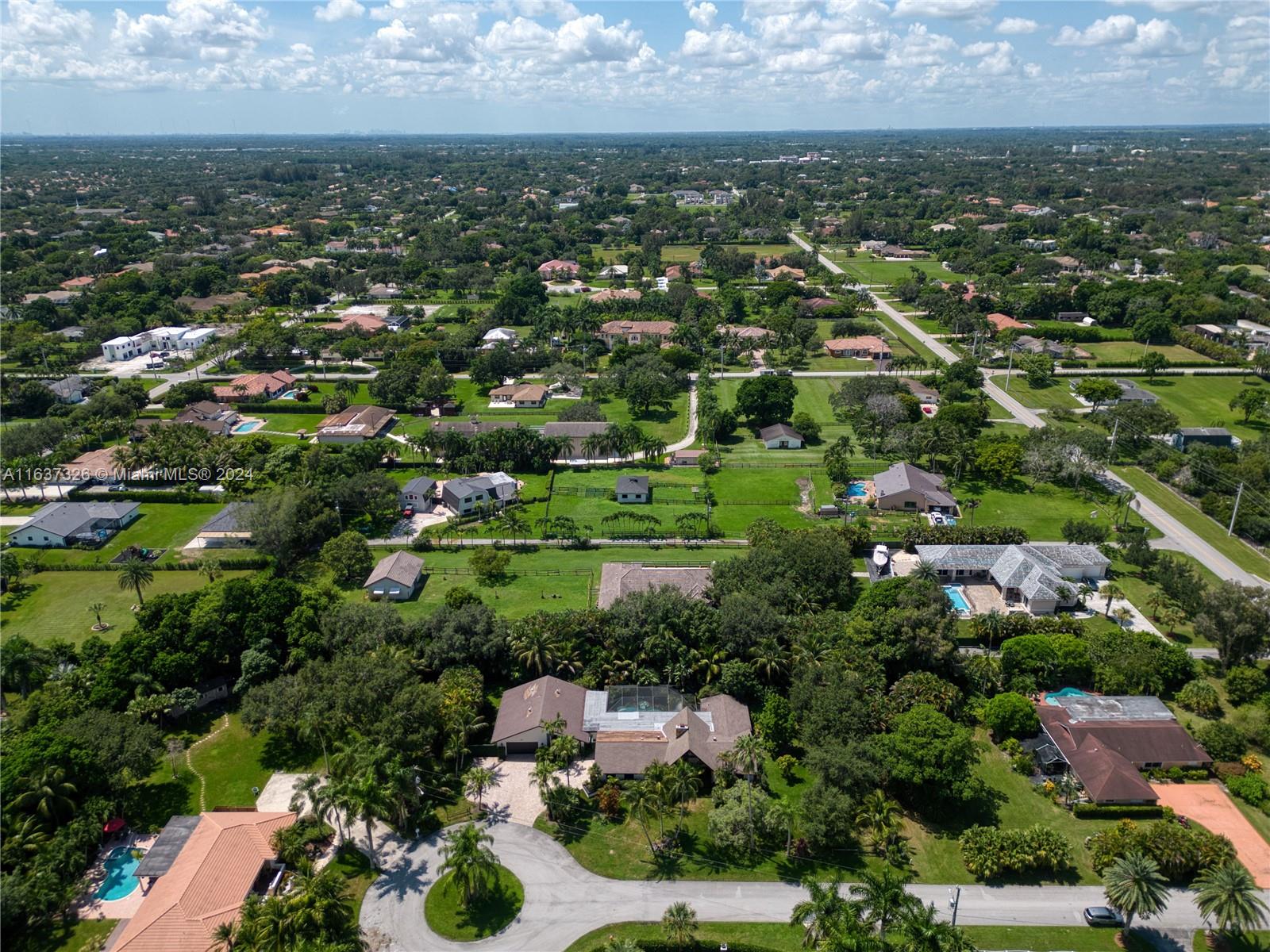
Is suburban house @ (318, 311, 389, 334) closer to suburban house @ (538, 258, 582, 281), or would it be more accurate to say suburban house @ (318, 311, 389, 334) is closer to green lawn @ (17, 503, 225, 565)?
suburban house @ (538, 258, 582, 281)

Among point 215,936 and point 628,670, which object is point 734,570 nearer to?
point 628,670

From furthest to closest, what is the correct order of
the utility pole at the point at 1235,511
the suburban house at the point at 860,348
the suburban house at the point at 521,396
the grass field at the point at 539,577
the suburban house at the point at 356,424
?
the suburban house at the point at 860,348, the suburban house at the point at 521,396, the suburban house at the point at 356,424, the utility pole at the point at 1235,511, the grass field at the point at 539,577

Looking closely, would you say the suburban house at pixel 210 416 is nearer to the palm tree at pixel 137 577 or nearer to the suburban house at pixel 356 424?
the suburban house at pixel 356 424

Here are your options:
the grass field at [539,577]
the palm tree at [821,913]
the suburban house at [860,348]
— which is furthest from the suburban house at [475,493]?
the suburban house at [860,348]

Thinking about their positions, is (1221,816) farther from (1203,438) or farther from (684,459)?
(1203,438)

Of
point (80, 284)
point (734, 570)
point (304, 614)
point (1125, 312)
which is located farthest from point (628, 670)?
point (80, 284)

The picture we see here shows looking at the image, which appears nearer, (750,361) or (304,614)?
(304,614)

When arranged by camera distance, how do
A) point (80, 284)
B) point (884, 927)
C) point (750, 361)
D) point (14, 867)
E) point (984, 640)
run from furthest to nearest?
point (80, 284), point (750, 361), point (984, 640), point (14, 867), point (884, 927)

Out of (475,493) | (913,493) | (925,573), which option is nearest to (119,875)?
(475,493)
